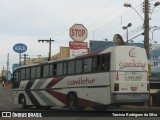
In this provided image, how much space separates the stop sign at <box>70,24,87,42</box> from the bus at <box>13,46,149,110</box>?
359 centimetres

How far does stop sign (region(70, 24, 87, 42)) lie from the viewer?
2911cm

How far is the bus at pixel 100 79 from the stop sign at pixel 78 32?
11.8ft

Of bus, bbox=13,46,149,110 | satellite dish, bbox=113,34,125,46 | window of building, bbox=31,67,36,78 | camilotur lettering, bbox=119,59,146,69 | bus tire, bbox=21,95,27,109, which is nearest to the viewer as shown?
bus, bbox=13,46,149,110

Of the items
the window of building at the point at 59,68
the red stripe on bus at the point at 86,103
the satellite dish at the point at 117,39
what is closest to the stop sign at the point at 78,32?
the window of building at the point at 59,68

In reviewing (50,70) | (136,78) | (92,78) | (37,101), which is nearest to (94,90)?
(92,78)

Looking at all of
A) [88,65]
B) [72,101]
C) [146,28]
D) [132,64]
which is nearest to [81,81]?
[88,65]

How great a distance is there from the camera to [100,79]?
69.1 feet

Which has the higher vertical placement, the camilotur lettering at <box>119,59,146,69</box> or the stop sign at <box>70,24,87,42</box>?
the stop sign at <box>70,24,87,42</box>

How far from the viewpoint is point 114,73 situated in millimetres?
20375

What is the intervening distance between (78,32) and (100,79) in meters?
8.65

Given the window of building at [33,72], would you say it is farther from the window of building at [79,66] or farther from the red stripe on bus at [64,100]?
the window of building at [79,66]

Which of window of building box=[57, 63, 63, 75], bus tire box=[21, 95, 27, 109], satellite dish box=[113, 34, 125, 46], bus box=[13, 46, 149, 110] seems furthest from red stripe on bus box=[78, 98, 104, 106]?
satellite dish box=[113, 34, 125, 46]

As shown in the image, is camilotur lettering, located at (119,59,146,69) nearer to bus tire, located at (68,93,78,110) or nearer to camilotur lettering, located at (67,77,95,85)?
camilotur lettering, located at (67,77,95,85)

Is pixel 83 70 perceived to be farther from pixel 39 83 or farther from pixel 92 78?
pixel 39 83
